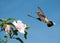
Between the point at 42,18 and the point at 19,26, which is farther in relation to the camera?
the point at 19,26

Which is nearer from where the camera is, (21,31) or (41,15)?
(41,15)

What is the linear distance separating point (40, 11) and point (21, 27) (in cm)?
89

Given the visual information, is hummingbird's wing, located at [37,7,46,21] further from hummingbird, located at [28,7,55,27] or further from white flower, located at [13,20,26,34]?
white flower, located at [13,20,26,34]

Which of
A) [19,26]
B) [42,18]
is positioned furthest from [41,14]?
[19,26]

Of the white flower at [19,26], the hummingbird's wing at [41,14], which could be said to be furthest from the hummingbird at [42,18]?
the white flower at [19,26]

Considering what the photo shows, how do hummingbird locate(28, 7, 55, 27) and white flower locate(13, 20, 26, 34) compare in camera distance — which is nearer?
hummingbird locate(28, 7, 55, 27)

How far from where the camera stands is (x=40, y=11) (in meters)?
1.97

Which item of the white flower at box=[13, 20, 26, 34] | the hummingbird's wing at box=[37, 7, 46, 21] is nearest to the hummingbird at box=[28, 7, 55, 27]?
the hummingbird's wing at box=[37, 7, 46, 21]

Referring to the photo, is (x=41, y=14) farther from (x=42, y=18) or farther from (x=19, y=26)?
(x=19, y=26)

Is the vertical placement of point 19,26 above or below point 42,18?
above

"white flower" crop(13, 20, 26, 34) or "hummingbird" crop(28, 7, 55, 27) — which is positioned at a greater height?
"white flower" crop(13, 20, 26, 34)

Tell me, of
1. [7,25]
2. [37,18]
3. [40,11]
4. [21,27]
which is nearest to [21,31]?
[21,27]

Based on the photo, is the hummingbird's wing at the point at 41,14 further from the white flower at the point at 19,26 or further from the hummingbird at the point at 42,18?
the white flower at the point at 19,26

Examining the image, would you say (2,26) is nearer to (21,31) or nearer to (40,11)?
(21,31)
